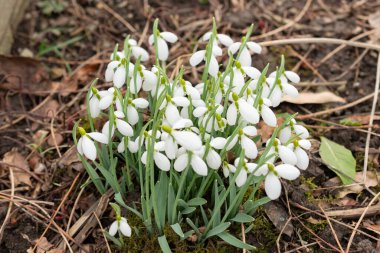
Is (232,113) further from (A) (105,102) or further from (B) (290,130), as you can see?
(A) (105,102)

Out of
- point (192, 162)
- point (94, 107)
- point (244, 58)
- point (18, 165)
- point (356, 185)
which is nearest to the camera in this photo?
point (192, 162)

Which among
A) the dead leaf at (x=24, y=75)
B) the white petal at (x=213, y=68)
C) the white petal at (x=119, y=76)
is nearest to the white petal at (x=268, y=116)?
the white petal at (x=213, y=68)

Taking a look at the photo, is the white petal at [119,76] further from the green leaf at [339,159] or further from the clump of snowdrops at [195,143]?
the green leaf at [339,159]

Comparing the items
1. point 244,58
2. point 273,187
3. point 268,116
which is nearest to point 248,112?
point 268,116

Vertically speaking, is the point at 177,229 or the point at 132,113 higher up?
the point at 132,113

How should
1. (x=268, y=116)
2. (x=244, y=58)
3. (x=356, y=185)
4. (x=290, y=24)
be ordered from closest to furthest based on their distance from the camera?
(x=268, y=116) < (x=244, y=58) < (x=356, y=185) < (x=290, y=24)

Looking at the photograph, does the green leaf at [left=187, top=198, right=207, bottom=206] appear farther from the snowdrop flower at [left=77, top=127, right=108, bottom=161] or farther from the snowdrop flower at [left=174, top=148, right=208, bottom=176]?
the snowdrop flower at [left=77, top=127, right=108, bottom=161]
